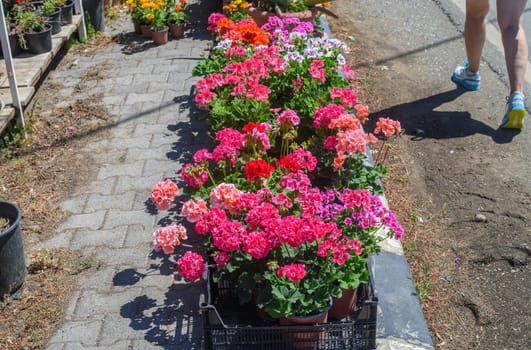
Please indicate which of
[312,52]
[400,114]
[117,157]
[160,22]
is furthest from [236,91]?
[160,22]

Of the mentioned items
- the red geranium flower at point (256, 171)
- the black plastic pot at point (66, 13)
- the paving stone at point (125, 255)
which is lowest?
the paving stone at point (125, 255)

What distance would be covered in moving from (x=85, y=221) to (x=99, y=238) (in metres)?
0.24

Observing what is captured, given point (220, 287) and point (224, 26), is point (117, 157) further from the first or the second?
point (220, 287)

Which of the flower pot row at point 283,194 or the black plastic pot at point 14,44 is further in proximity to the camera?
the black plastic pot at point 14,44

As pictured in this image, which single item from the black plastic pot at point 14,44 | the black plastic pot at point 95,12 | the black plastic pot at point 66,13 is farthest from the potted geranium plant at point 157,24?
the black plastic pot at point 14,44

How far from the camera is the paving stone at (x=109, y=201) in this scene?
15.4 ft

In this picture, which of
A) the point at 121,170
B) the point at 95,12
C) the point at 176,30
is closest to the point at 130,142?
the point at 121,170

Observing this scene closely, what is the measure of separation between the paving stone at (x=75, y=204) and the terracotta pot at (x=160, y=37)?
9.95 ft

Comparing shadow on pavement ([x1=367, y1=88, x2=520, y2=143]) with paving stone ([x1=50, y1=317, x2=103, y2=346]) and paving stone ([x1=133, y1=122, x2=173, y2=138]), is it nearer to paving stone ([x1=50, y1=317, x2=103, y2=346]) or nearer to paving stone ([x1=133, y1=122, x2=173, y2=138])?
paving stone ([x1=133, y1=122, x2=173, y2=138])

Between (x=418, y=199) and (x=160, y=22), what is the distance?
378 centimetres

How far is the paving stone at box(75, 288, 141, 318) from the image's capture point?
3.76 m

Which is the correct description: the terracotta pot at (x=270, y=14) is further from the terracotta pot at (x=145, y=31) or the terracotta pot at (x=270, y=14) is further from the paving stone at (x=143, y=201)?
the paving stone at (x=143, y=201)

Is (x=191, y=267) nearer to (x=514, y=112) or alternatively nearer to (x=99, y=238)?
(x=99, y=238)

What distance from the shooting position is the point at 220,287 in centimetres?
362
